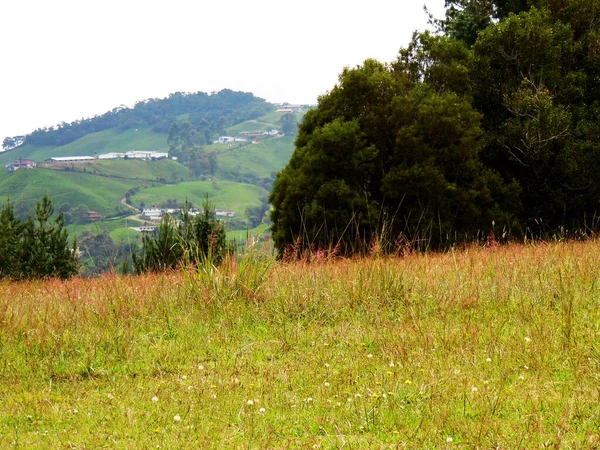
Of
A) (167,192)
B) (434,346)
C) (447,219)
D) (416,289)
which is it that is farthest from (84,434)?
(167,192)

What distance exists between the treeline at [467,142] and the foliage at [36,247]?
31.2 feet

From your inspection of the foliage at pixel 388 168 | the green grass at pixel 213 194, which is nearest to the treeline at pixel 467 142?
the foliage at pixel 388 168

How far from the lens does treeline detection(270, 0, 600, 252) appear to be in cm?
2070

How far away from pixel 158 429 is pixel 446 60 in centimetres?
2200

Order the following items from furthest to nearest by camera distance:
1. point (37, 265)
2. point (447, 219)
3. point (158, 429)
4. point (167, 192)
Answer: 1. point (167, 192)
2. point (37, 265)
3. point (447, 219)
4. point (158, 429)

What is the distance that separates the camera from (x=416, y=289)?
Answer: 7801mm

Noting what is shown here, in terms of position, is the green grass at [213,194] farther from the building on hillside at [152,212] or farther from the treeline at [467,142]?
the treeline at [467,142]

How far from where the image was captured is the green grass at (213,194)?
166 metres

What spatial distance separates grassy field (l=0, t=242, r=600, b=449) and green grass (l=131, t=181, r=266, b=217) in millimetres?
148445

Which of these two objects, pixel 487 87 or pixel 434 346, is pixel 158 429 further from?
pixel 487 87

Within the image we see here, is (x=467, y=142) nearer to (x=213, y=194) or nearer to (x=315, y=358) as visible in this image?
(x=315, y=358)

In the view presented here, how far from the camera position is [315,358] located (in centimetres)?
591

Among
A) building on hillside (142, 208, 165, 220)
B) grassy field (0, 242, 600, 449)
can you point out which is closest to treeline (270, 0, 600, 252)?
grassy field (0, 242, 600, 449)

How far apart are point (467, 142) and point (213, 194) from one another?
159m
